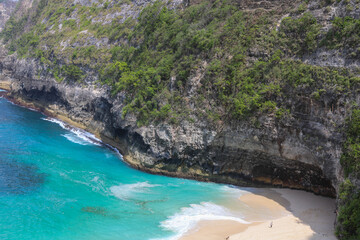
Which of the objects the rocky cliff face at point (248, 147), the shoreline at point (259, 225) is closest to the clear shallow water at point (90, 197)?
the shoreline at point (259, 225)

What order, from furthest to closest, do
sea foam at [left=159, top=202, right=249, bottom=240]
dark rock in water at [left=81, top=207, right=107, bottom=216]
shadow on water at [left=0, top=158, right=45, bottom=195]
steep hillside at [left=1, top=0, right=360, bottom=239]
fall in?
shadow on water at [left=0, top=158, right=45, bottom=195], dark rock in water at [left=81, top=207, right=107, bottom=216], steep hillside at [left=1, top=0, right=360, bottom=239], sea foam at [left=159, top=202, right=249, bottom=240]

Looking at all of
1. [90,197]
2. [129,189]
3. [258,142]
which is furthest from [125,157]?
[258,142]

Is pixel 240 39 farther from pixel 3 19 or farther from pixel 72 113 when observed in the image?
pixel 3 19

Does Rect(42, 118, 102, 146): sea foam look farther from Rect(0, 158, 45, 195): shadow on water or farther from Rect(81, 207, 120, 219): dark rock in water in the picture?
Rect(81, 207, 120, 219): dark rock in water

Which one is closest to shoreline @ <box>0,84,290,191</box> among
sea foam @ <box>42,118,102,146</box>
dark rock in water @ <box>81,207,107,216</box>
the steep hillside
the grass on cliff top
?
the steep hillside

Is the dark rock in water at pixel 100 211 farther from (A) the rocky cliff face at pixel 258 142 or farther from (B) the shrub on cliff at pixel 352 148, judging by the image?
(B) the shrub on cliff at pixel 352 148

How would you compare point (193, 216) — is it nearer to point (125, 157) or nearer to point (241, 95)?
point (241, 95)

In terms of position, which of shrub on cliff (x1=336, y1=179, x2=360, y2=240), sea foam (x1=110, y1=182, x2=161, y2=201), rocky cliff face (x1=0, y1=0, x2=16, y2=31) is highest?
rocky cliff face (x1=0, y1=0, x2=16, y2=31)
